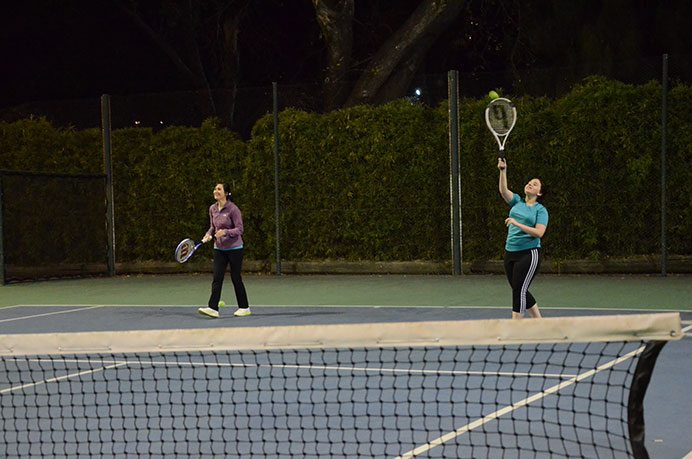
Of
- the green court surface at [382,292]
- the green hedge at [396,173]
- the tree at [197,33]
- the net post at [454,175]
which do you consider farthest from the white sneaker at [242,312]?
the tree at [197,33]

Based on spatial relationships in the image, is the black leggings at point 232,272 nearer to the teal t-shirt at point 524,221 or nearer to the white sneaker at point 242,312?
the white sneaker at point 242,312

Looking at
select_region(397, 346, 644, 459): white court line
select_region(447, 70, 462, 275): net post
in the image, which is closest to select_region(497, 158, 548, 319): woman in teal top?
select_region(397, 346, 644, 459): white court line

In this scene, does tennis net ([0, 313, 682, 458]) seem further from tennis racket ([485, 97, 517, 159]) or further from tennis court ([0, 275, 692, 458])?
tennis racket ([485, 97, 517, 159])

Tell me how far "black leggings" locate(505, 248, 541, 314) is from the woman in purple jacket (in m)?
3.65

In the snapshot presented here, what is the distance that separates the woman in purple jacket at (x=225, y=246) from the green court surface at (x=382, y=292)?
1.44 meters

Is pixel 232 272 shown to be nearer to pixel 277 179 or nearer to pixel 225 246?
pixel 225 246

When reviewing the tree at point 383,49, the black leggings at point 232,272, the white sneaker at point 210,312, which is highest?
the tree at point 383,49

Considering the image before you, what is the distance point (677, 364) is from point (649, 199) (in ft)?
25.0

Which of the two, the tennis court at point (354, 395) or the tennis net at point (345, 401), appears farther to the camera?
the tennis court at point (354, 395)

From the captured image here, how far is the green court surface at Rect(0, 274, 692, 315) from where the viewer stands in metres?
11.6

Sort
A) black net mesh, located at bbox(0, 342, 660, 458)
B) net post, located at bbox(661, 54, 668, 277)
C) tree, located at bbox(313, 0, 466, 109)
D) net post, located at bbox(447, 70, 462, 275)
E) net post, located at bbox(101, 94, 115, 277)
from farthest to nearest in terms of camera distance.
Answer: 1. tree, located at bbox(313, 0, 466, 109)
2. net post, located at bbox(101, 94, 115, 277)
3. net post, located at bbox(447, 70, 462, 275)
4. net post, located at bbox(661, 54, 668, 277)
5. black net mesh, located at bbox(0, 342, 660, 458)

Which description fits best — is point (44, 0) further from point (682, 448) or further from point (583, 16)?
point (682, 448)

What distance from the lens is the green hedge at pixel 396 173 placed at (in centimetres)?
1427

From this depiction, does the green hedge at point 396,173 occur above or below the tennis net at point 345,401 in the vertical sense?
above
